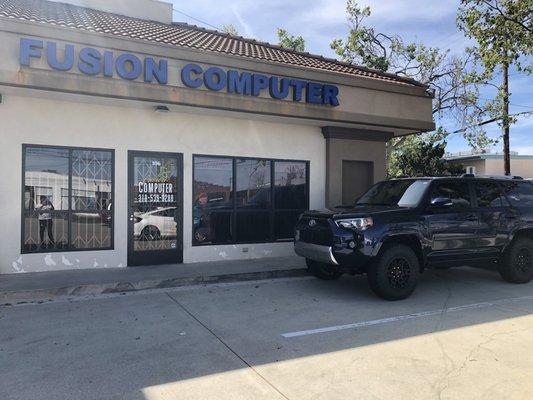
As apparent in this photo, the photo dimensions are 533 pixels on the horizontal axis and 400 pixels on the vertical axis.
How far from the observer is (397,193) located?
8.37 meters

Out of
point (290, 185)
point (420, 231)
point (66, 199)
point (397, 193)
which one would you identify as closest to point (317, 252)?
point (420, 231)

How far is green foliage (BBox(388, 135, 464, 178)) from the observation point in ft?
71.4

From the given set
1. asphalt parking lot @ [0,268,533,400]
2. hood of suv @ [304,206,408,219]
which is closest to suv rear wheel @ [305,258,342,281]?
asphalt parking lot @ [0,268,533,400]

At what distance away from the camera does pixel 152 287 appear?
27.0ft

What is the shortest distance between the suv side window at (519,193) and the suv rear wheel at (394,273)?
281 cm

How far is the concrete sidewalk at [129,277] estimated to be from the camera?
7482mm

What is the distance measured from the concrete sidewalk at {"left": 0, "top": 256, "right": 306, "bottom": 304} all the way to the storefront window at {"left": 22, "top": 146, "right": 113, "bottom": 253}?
2.20ft

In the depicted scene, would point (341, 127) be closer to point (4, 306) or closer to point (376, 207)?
point (376, 207)

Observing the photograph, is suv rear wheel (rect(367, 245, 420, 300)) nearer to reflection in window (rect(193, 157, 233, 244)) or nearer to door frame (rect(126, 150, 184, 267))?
reflection in window (rect(193, 157, 233, 244))

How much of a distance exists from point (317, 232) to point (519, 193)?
4.35 metres

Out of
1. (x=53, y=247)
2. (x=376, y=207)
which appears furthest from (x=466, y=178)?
(x=53, y=247)

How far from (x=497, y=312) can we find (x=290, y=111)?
18.9 feet

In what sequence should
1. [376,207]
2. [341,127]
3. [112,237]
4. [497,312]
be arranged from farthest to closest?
[341,127] < [112,237] < [376,207] < [497,312]

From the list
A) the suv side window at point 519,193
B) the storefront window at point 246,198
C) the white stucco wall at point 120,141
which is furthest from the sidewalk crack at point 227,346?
the suv side window at point 519,193
